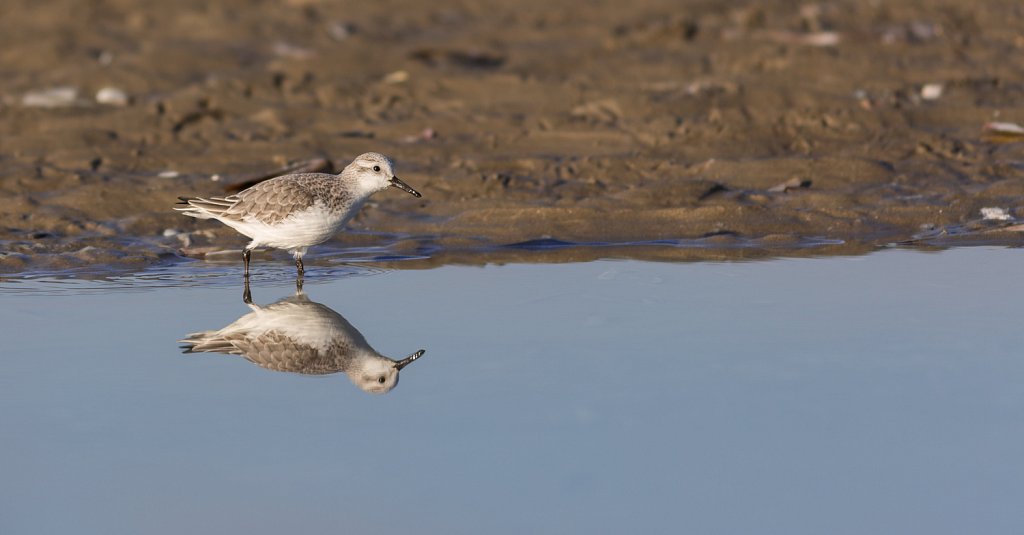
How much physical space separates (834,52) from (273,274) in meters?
7.69

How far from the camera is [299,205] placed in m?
9.23

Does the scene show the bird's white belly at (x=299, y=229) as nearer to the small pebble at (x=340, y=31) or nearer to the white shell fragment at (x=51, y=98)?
the white shell fragment at (x=51, y=98)

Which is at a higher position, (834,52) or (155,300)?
(834,52)

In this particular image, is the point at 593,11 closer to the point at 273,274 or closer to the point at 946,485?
the point at 273,274

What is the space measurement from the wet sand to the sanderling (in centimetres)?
83

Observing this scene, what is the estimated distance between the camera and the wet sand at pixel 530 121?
422 inches

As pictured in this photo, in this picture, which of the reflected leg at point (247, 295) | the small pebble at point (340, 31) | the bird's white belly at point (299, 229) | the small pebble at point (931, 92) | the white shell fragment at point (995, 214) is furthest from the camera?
the small pebble at point (340, 31)

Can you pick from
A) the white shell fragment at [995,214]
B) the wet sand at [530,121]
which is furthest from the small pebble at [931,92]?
the white shell fragment at [995,214]

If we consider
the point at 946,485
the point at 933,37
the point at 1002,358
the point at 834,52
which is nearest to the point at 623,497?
the point at 946,485

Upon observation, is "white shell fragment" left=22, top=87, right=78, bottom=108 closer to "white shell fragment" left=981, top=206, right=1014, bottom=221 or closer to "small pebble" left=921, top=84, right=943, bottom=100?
"small pebble" left=921, top=84, right=943, bottom=100

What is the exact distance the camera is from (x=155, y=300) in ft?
29.0

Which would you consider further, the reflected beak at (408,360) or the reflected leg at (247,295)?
the reflected leg at (247,295)

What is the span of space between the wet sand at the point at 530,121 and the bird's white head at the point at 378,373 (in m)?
2.86

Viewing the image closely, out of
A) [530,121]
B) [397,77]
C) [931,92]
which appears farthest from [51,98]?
[931,92]
